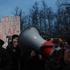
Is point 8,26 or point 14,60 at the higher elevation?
point 8,26

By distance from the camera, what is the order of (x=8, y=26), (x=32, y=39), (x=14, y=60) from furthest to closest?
1. (x=8, y=26)
2. (x=14, y=60)
3. (x=32, y=39)

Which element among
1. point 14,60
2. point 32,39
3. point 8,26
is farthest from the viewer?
point 8,26

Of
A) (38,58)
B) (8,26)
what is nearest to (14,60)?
(38,58)

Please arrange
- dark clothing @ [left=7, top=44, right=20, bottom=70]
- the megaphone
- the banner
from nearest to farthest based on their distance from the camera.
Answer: the megaphone → dark clothing @ [left=7, top=44, right=20, bottom=70] → the banner

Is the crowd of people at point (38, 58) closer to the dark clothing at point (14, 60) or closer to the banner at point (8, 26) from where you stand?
the dark clothing at point (14, 60)

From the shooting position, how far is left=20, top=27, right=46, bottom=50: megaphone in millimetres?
7543

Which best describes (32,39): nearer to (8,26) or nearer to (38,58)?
(38,58)

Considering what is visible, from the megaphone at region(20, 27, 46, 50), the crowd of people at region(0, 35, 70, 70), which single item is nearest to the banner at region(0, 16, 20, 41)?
the crowd of people at region(0, 35, 70, 70)

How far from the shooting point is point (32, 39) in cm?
776

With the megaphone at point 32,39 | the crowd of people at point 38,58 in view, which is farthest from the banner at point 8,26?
the megaphone at point 32,39

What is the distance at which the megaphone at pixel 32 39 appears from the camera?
7.54m

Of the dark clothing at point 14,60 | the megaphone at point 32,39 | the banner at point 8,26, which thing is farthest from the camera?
the banner at point 8,26

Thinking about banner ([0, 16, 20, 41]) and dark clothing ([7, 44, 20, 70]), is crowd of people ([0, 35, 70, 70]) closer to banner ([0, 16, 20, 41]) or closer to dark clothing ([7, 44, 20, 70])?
dark clothing ([7, 44, 20, 70])

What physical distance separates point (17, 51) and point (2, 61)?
147 cm
